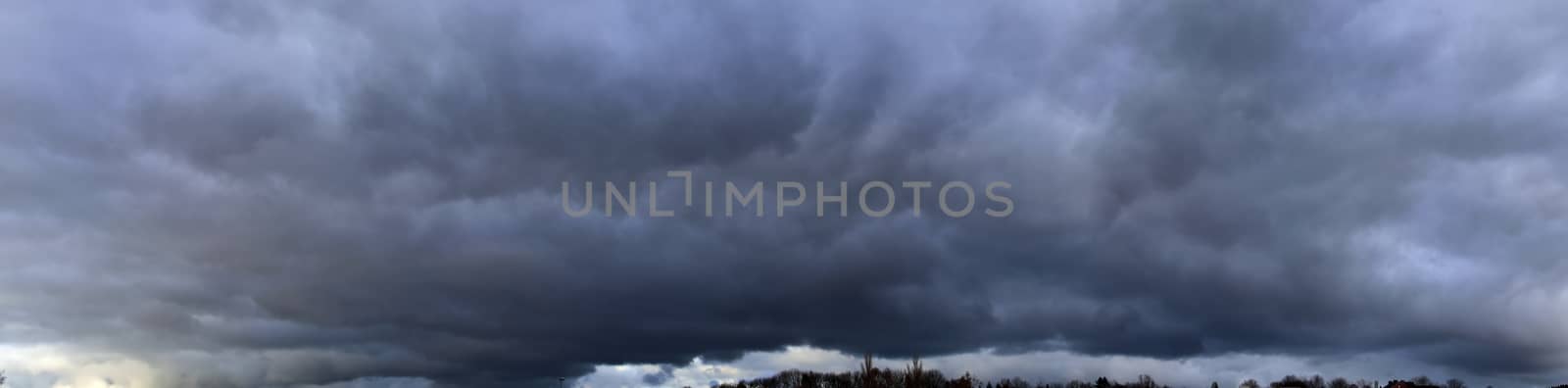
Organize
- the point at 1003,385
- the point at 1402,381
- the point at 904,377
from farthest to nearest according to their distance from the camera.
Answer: the point at 1402,381 < the point at 1003,385 < the point at 904,377

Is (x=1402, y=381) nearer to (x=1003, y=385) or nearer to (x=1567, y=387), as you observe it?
(x=1567, y=387)

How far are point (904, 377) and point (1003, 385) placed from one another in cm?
1080

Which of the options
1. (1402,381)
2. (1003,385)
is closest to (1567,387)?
(1402,381)

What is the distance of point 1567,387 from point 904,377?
197 metres

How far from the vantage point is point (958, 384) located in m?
39.8

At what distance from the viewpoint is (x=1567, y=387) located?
19512 cm

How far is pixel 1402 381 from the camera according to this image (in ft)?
630

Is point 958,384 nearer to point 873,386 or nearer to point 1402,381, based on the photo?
point 873,386

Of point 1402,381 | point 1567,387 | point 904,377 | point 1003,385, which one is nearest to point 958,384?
point 904,377

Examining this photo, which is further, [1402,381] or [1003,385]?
[1402,381]

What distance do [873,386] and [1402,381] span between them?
179 m

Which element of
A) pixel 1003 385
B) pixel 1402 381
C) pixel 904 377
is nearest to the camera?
pixel 904 377

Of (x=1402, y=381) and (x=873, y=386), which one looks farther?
(x=1402, y=381)

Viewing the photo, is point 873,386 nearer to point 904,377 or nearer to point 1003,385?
point 904,377
